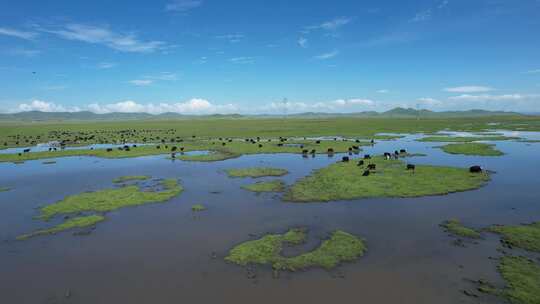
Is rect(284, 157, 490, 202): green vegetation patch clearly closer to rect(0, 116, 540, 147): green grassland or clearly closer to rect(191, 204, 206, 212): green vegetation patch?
rect(191, 204, 206, 212): green vegetation patch

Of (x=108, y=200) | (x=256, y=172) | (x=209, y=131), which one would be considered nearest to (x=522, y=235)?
(x=256, y=172)

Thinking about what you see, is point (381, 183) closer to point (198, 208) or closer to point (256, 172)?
point (256, 172)

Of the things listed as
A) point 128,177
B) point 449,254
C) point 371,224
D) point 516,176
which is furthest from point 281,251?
Result: point 516,176

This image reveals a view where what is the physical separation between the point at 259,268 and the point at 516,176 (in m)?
22.3

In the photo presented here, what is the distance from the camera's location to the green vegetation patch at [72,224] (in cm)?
1465

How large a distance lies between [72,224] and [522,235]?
19866 mm

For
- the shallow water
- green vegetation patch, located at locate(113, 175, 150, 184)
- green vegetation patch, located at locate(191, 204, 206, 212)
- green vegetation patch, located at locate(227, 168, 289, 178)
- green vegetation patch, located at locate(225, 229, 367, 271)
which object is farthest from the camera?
green vegetation patch, located at locate(227, 168, 289, 178)

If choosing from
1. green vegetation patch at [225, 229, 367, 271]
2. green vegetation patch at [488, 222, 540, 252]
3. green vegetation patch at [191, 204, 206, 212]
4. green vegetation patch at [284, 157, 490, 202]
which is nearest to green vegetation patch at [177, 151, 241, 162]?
green vegetation patch at [284, 157, 490, 202]

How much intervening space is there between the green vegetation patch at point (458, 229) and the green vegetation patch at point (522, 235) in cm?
90

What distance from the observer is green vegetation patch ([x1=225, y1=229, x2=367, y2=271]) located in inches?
450

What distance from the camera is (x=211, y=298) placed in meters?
9.68

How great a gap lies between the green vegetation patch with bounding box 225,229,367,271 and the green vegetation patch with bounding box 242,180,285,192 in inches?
307

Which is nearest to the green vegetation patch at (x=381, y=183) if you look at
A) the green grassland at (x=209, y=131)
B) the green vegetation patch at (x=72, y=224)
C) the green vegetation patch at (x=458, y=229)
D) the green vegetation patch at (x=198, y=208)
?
the green vegetation patch at (x=458, y=229)

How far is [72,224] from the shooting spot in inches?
621
